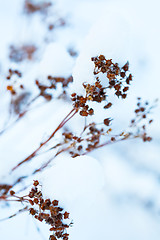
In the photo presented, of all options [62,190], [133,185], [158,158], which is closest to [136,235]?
[133,185]

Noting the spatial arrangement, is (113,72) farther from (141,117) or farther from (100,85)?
(141,117)

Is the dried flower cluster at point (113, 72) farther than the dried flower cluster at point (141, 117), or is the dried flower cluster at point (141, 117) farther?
the dried flower cluster at point (141, 117)

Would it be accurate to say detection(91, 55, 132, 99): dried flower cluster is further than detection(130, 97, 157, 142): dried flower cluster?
No

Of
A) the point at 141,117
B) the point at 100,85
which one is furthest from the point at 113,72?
the point at 141,117

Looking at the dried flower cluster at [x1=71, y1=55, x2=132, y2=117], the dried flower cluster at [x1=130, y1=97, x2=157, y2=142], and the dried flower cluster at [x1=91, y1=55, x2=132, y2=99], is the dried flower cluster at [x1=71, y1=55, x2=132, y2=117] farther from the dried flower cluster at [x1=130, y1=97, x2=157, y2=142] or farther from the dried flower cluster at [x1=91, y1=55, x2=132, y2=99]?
the dried flower cluster at [x1=130, y1=97, x2=157, y2=142]

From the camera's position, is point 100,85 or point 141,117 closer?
point 100,85

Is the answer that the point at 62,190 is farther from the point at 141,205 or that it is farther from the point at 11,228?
the point at 141,205

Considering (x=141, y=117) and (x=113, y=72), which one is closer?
(x=113, y=72)

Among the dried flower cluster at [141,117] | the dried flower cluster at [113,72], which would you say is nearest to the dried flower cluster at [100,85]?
the dried flower cluster at [113,72]

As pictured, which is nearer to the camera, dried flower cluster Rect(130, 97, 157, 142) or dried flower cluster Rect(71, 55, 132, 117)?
dried flower cluster Rect(71, 55, 132, 117)

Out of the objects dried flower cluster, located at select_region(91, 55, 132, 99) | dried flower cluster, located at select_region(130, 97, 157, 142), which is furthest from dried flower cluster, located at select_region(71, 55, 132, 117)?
dried flower cluster, located at select_region(130, 97, 157, 142)

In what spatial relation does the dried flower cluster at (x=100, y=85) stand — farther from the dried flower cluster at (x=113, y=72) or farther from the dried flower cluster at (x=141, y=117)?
the dried flower cluster at (x=141, y=117)
